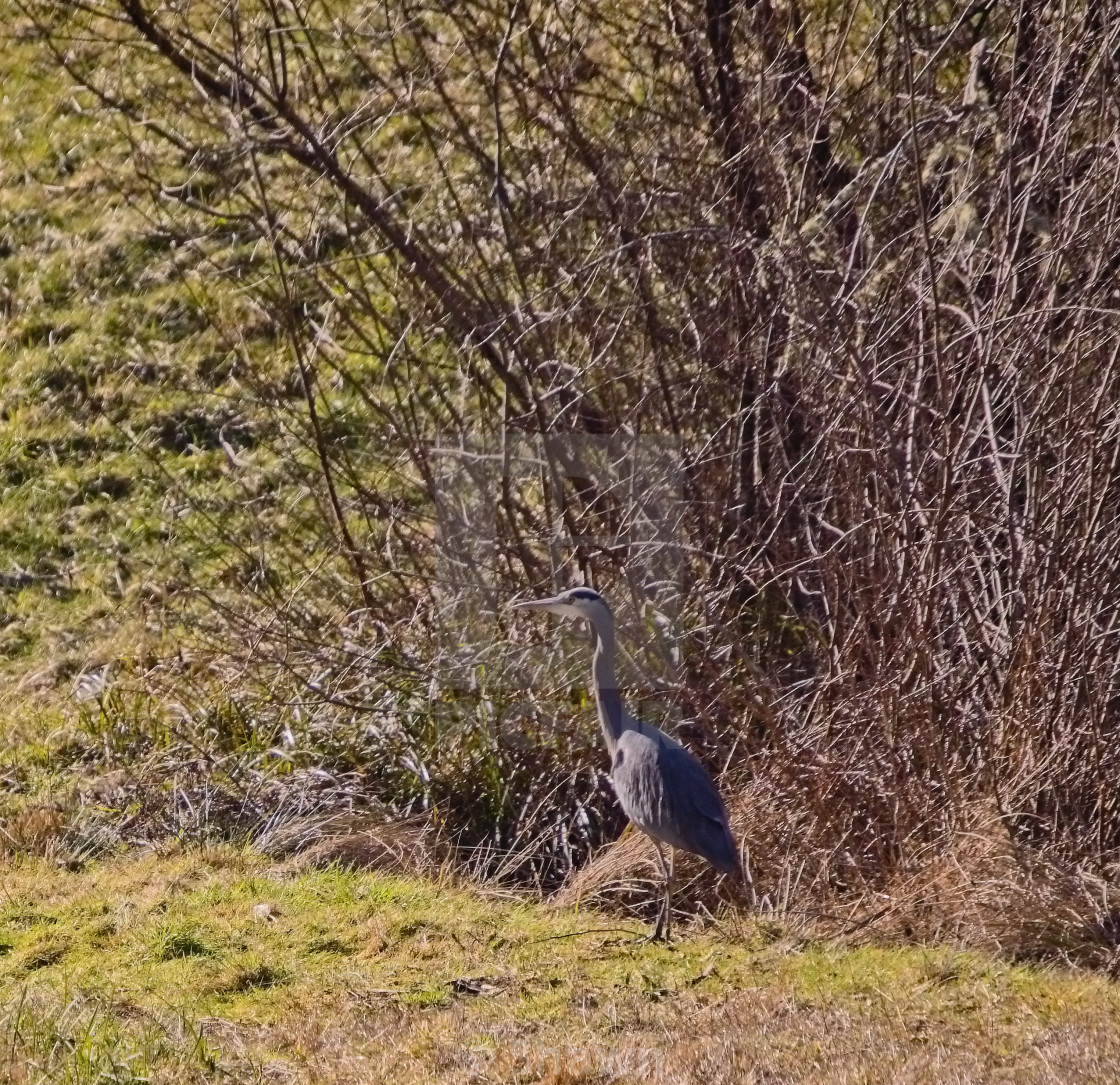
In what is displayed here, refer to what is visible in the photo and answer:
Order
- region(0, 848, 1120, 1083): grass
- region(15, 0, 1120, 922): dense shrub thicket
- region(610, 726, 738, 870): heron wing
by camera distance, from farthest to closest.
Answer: region(610, 726, 738, 870): heron wing, region(15, 0, 1120, 922): dense shrub thicket, region(0, 848, 1120, 1083): grass

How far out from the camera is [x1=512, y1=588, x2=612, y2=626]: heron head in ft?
23.5

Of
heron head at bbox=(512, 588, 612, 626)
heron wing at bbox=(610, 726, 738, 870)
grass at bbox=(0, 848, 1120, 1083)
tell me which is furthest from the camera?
heron head at bbox=(512, 588, 612, 626)

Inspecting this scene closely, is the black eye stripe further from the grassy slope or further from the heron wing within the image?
the grassy slope

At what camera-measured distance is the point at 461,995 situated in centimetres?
600

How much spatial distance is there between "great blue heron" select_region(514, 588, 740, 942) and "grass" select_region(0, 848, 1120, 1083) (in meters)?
0.33

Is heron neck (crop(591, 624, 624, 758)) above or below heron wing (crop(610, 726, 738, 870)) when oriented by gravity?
above

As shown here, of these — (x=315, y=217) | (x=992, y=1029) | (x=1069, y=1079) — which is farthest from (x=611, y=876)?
(x=315, y=217)

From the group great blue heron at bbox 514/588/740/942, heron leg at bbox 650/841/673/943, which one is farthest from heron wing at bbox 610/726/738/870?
heron leg at bbox 650/841/673/943

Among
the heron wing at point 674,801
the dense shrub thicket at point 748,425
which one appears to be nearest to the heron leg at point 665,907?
the heron wing at point 674,801

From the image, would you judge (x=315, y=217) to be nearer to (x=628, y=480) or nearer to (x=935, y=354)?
(x=628, y=480)

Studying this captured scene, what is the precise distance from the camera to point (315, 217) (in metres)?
8.31

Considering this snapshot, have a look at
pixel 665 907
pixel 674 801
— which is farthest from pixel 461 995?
pixel 674 801

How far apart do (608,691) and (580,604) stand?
1.33 feet

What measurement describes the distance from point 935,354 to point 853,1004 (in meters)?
2.34
